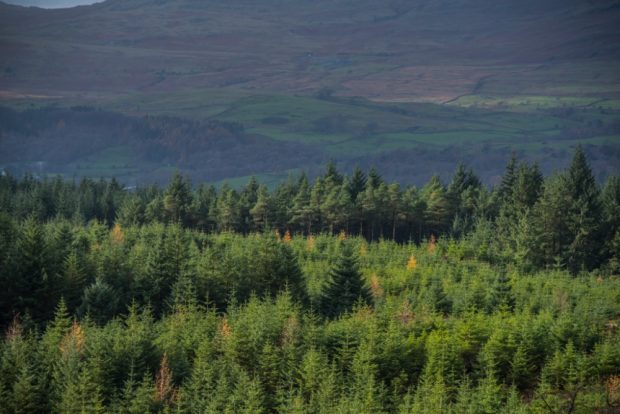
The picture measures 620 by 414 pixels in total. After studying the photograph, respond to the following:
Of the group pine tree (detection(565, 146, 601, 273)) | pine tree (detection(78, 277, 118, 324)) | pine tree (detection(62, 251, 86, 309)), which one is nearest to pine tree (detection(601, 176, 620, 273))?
pine tree (detection(565, 146, 601, 273))

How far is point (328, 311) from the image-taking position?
2884 inches

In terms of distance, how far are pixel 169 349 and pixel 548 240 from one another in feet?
180

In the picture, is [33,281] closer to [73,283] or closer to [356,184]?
[73,283]

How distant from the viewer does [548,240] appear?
99.6m

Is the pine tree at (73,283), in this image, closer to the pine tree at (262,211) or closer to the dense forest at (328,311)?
the dense forest at (328,311)

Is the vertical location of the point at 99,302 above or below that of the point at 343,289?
below

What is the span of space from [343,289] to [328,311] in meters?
2.13

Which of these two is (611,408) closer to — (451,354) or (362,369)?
(451,354)

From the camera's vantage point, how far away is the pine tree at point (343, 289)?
7225 cm

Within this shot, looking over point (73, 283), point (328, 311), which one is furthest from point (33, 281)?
point (328, 311)

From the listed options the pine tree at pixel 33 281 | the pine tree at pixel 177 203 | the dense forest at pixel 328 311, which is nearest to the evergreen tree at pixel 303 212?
the dense forest at pixel 328 311

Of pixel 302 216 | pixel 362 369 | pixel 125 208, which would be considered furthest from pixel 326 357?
pixel 125 208

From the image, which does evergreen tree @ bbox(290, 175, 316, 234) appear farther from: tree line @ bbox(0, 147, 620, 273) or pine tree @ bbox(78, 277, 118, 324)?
pine tree @ bbox(78, 277, 118, 324)

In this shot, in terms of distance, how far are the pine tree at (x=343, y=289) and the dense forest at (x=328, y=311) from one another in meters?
0.13
